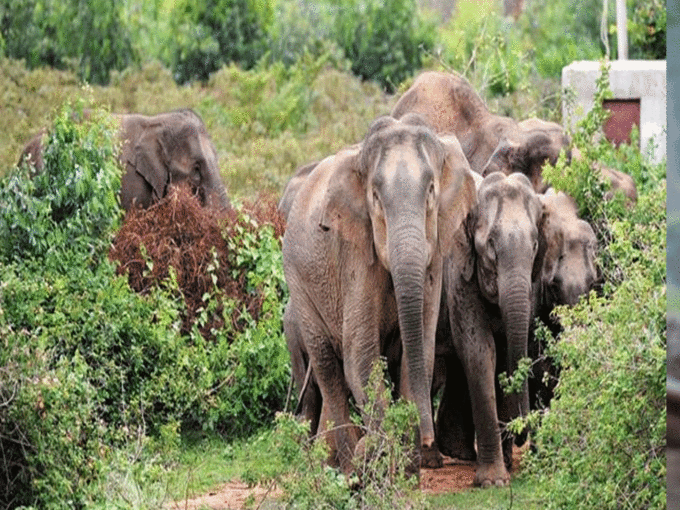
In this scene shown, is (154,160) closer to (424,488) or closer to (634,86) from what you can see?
(634,86)

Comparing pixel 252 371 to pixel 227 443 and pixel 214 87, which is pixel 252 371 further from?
pixel 214 87

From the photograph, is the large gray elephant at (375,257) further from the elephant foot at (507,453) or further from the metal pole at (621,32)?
the metal pole at (621,32)

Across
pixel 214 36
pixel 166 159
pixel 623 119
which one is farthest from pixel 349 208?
pixel 214 36

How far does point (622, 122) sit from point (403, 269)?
1148cm

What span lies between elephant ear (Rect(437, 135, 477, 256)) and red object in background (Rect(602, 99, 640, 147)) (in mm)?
10336

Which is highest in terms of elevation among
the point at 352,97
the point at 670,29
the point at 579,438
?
the point at 670,29

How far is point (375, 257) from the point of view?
870 centimetres

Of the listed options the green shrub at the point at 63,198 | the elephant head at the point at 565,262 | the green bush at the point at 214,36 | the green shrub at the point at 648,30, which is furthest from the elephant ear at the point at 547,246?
the green bush at the point at 214,36

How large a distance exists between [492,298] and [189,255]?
11.8ft

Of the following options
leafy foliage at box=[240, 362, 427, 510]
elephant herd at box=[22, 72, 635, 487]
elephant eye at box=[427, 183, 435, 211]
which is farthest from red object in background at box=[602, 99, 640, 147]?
leafy foliage at box=[240, 362, 427, 510]

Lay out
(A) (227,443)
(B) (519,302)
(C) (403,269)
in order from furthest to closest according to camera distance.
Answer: (A) (227,443), (B) (519,302), (C) (403,269)

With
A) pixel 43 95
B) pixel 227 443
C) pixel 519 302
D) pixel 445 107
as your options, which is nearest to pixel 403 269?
pixel 519 302

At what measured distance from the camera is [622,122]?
757 inches

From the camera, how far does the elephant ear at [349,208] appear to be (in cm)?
872
